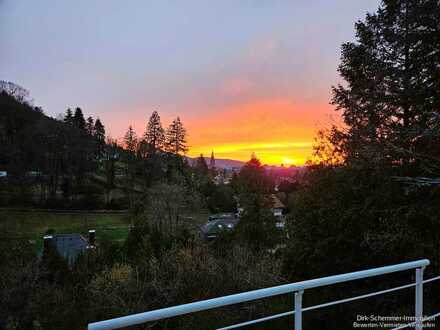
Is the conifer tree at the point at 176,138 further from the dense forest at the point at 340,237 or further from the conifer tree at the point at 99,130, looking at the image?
the dense forest at the point at 340,237

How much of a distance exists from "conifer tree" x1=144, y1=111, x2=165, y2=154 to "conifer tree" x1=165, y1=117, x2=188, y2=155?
0.89 meters

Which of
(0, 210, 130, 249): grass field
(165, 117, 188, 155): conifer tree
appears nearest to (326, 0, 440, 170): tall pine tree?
(0, 210, 130, 249): grass field

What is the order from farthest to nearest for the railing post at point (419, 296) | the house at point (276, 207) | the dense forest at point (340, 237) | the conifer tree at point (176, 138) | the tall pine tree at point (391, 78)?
the conifer tree at point (176, 138) → the house at point (276, 207) → the tall pine tree at point (391, 78) → the dense forest at point (340, 237) → the railing post at point (419, 296)

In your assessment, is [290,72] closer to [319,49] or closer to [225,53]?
[319,49]

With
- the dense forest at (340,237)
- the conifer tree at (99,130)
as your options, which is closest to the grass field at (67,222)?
the conifer tree at (99,130)

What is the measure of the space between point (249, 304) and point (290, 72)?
8.54 meters

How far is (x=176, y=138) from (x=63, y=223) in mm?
17429

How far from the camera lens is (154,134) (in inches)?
1847

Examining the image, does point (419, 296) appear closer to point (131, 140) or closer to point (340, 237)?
point (340, 237)

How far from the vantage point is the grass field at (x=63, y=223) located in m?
33.3

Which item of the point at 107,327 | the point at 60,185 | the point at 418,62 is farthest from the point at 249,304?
the point at 60,185

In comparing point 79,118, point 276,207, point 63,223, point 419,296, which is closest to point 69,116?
point 79,118

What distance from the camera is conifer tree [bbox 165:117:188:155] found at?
156ft

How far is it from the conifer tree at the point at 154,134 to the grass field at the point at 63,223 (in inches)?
390
